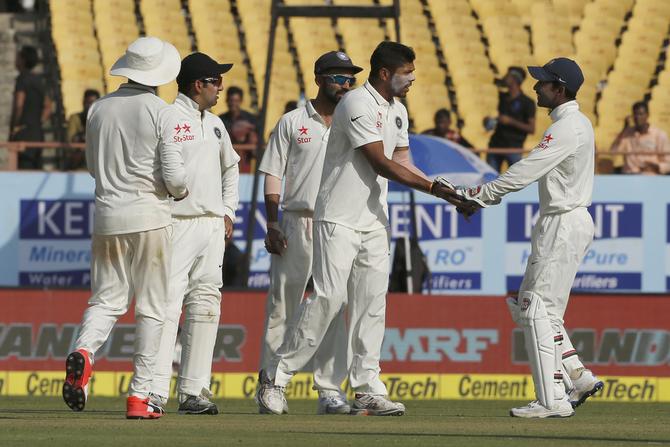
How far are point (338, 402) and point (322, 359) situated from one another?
1.13ft

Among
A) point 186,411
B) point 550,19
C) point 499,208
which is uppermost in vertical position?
point 550,19

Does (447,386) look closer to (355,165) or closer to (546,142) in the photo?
(355,165)

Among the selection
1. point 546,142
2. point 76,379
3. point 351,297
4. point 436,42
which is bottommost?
point 76,379

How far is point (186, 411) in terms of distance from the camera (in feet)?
33.5

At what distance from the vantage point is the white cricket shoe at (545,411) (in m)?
9.77

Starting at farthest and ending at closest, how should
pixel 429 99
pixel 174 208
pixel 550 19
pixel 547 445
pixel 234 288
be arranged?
pixel 550 19
pixel 429 99
pixel 234 288
pixel 174 208
pixel 547 445

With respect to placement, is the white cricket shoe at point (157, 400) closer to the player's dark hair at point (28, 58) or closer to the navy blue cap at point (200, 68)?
the navy blue cap at point (200, 68)

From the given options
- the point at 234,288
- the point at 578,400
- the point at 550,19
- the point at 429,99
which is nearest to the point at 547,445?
the point at 578,400

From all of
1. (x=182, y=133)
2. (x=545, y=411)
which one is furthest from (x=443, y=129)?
(x=182, y=133)

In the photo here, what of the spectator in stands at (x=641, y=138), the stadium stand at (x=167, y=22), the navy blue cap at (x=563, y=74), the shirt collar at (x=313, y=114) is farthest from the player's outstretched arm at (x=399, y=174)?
the stadium stand at (x=167, y=22)

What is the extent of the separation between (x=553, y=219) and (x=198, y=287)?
7.54 feet

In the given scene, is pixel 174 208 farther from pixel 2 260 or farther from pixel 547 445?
pixel 2 260

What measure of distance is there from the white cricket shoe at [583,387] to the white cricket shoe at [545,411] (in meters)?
0.36

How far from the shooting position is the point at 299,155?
36.0 feet
